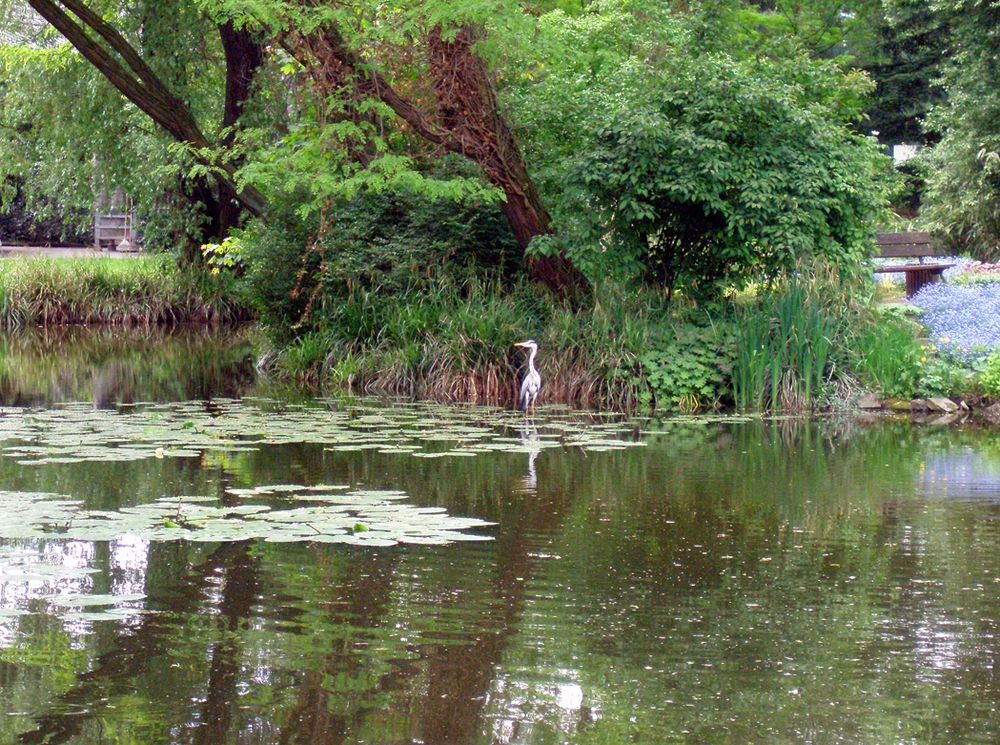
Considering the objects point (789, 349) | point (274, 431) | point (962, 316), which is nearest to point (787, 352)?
point (789, 349)

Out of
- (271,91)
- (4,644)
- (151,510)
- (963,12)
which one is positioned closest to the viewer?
(4,644)

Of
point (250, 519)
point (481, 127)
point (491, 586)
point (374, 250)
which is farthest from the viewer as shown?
point (374, 250)

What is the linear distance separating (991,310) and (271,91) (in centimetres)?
1118

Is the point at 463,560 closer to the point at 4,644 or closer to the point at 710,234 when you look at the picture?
the point at 4,644

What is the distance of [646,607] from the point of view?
21.0ft

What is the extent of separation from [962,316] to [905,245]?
5146 mm

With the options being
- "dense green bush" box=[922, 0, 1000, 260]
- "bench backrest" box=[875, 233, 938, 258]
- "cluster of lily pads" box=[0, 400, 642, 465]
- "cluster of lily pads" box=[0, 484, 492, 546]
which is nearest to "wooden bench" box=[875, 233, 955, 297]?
"bench backrest" box=[875, 233, 938, 258]

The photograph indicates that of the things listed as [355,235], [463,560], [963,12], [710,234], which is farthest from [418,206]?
[963,12]

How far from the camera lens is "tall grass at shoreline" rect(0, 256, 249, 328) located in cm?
2542

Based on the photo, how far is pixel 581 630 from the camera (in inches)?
237

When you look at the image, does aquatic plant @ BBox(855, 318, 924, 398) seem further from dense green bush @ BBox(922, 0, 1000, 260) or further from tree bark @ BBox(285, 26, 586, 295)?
dense green bush @ BBox(922, 0, 1000, 260)

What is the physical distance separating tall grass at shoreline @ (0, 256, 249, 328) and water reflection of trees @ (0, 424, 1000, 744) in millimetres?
17034

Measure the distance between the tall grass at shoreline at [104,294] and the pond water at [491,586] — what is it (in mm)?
13899

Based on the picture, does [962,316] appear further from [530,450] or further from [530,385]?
[530,450]
